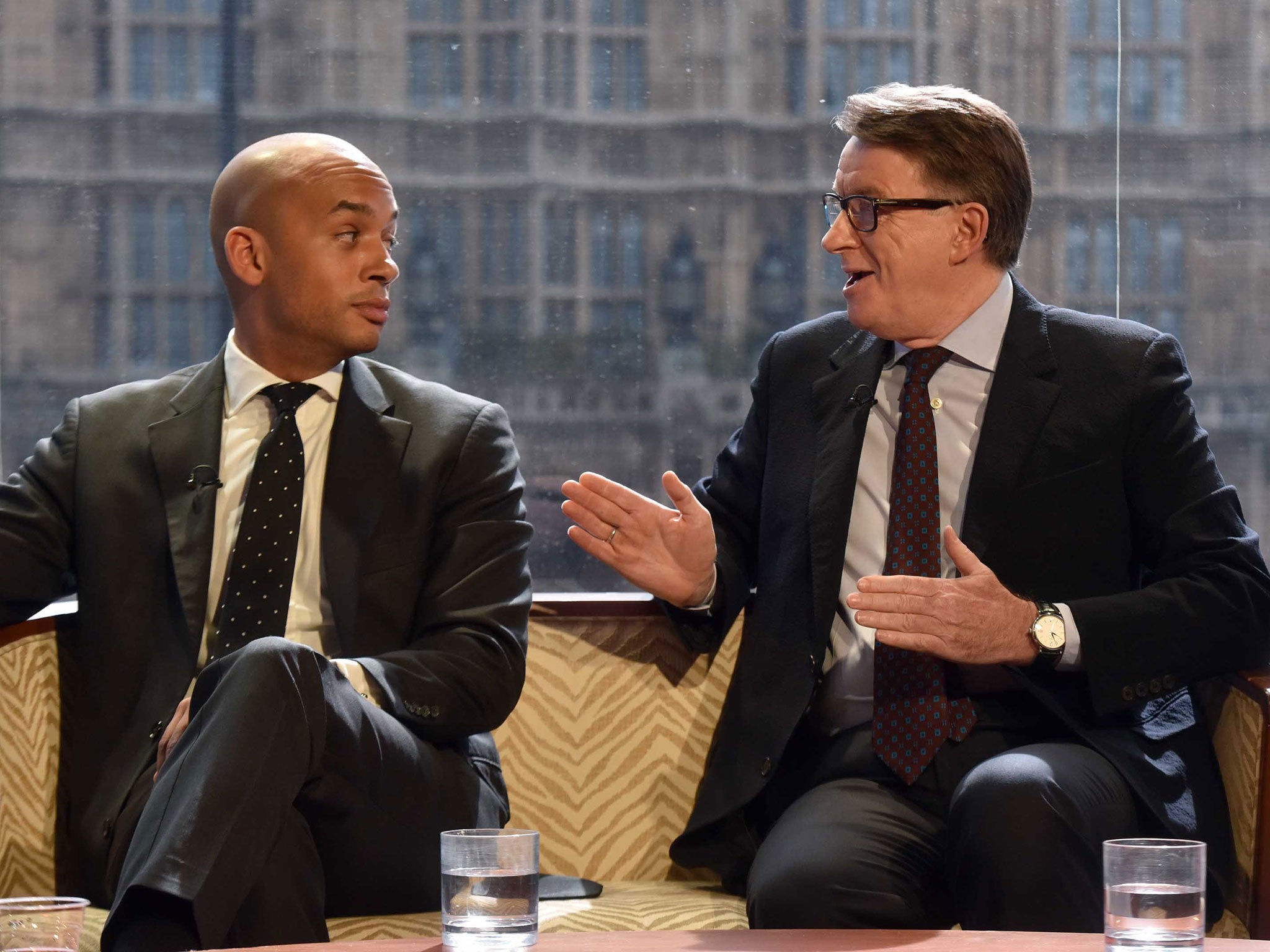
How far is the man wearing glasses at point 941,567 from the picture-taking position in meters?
1.85

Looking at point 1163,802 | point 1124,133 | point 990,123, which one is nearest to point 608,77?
point 1124,133

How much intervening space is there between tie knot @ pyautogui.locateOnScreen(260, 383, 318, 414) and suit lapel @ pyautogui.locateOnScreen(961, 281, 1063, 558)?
979 mm

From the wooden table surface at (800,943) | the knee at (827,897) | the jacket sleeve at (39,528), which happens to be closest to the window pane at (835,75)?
the jacket sleeve at (39,528)

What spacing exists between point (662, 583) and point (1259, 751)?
2.67 ft

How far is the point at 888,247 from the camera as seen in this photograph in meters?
2.12

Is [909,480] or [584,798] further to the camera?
[584,798]

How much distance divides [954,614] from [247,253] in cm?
117

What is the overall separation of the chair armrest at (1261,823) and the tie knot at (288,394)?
1.38 metres

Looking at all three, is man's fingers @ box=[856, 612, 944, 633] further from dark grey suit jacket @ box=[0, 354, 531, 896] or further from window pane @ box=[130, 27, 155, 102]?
window pane @ box=[130, 27, 155, 102]

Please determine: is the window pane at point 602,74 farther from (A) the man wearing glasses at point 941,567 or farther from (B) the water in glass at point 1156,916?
(B) the water in glass at point 1156,916

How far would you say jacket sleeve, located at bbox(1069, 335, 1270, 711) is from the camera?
75.5 inches

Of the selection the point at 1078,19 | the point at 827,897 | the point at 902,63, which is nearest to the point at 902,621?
the point at 827,897

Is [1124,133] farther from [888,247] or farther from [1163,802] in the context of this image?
[1163,802]

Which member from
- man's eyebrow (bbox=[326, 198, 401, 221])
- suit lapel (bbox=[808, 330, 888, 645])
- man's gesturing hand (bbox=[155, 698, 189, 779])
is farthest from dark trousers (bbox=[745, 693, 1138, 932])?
man's eyebrow (bbox=[326, 198, 401, 221])
